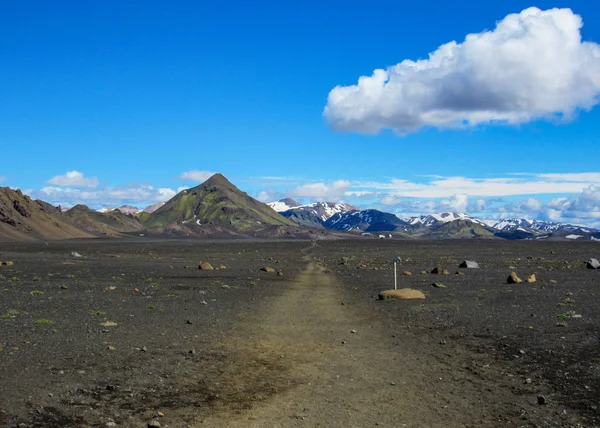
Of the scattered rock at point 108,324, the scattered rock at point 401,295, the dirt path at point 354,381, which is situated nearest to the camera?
the dirt path at point 354,381

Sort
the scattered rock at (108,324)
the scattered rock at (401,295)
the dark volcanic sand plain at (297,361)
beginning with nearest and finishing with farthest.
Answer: the dark volcanic sand plain at (297,361)
the scattered rock at (108,324)
the scattered rock at (401,295)

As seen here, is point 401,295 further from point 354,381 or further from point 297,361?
point 354,381

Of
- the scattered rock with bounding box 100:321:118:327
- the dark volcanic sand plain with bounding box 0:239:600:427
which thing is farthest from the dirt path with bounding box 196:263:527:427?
the scattered rock with bounding box 100:321:118:327

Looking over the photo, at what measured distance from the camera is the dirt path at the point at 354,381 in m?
10.9

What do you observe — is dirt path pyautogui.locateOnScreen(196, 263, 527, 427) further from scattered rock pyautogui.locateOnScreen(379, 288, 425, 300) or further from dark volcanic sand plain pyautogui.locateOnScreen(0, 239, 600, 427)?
scattered rock pyautogui.locateOnScreen(379, 288, 425, 300)

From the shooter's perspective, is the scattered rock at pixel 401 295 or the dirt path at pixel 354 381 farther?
the scattered rock at pixel 401 295

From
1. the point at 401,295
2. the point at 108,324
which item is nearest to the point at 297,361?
the point at 108,324

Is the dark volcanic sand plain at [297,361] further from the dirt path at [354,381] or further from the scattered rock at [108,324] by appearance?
the scattered rock at [108,324]

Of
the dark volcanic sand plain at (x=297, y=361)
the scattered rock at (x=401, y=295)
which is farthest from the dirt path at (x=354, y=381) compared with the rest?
the scattered rock at (x=401, y=295)

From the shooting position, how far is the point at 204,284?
40094 millimetres

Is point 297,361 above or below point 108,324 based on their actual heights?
below

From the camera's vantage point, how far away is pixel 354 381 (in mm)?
13648

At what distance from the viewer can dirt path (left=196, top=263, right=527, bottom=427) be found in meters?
10.9

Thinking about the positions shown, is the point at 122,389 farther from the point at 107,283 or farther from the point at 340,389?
the point at 107,283
